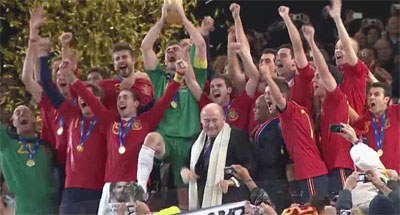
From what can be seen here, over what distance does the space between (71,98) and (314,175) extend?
2511 mm

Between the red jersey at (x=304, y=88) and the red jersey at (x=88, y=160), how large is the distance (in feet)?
5.69

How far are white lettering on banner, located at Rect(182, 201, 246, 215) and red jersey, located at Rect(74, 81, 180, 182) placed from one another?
143 cm

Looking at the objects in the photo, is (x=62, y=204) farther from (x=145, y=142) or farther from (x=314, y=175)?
(x=314, y=175)

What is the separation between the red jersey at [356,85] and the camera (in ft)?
46.6

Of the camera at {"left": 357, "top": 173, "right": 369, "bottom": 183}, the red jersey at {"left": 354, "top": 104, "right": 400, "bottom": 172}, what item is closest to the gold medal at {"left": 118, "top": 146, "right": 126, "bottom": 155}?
the red jersey at {"left": 354, "top": 104, "right": 400, "bottom": 172}

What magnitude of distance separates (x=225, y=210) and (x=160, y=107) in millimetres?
1744

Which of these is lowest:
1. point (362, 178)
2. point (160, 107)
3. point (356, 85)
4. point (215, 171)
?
point (362, 178)

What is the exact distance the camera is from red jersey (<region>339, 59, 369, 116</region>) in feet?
46.6

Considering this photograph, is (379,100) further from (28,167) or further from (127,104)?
(28,167)

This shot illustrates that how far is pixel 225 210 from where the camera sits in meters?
13.1

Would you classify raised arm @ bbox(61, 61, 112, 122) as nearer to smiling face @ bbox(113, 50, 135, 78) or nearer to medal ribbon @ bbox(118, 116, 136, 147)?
medal ribbon @ bbox(118, 116, 136, 147)

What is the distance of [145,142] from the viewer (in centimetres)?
1432

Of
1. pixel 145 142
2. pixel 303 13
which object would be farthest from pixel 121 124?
pixel 303 13

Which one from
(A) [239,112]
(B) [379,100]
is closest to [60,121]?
A: (A) [239,112]
